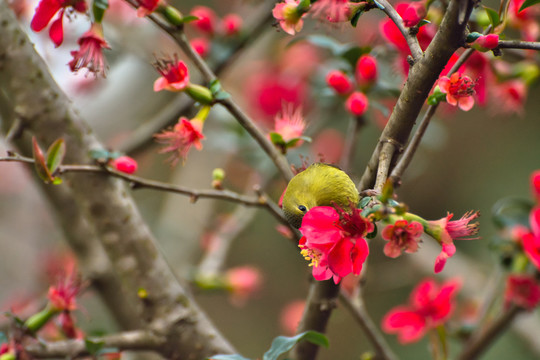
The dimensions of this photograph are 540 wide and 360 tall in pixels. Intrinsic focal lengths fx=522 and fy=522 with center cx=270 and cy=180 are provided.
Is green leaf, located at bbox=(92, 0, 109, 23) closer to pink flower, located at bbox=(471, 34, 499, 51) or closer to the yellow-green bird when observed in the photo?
the yellow-green bird

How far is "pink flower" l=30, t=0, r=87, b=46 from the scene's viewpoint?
71 centimetres

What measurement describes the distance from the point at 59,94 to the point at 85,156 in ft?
0.41

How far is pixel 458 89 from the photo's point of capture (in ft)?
2.01

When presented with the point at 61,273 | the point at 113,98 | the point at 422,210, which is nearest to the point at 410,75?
the point at 61,273

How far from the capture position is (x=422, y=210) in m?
2.85

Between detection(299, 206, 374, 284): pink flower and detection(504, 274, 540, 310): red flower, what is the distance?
0.64m

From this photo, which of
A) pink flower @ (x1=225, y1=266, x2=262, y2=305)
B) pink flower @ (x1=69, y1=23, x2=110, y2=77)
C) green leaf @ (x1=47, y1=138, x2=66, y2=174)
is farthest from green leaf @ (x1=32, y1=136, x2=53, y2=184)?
pink flower @ (x1=225, y1=266, x2=262, y2=305)

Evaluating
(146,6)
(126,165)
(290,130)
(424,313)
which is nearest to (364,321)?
(424,313)

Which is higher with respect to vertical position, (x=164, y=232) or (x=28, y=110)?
(x=28, y=110)

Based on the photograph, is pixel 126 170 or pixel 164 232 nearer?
pixel 126 170

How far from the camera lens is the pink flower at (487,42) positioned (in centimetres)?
54

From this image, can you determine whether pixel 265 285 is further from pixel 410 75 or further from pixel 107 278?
pixel 410 75

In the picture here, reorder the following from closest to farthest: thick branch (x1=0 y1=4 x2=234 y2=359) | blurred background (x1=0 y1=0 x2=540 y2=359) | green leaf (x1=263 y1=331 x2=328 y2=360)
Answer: green leaf (x1=263 y1=331 x2=328 y2=360) → thick branch (x1=0 y1=4 x2=234 y2=359) → blurred background (x1=0 y1=0 x2=540 y2=359)

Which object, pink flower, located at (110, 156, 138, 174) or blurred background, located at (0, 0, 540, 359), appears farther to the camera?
blurred background, located at (0, 0, 540, 359)
